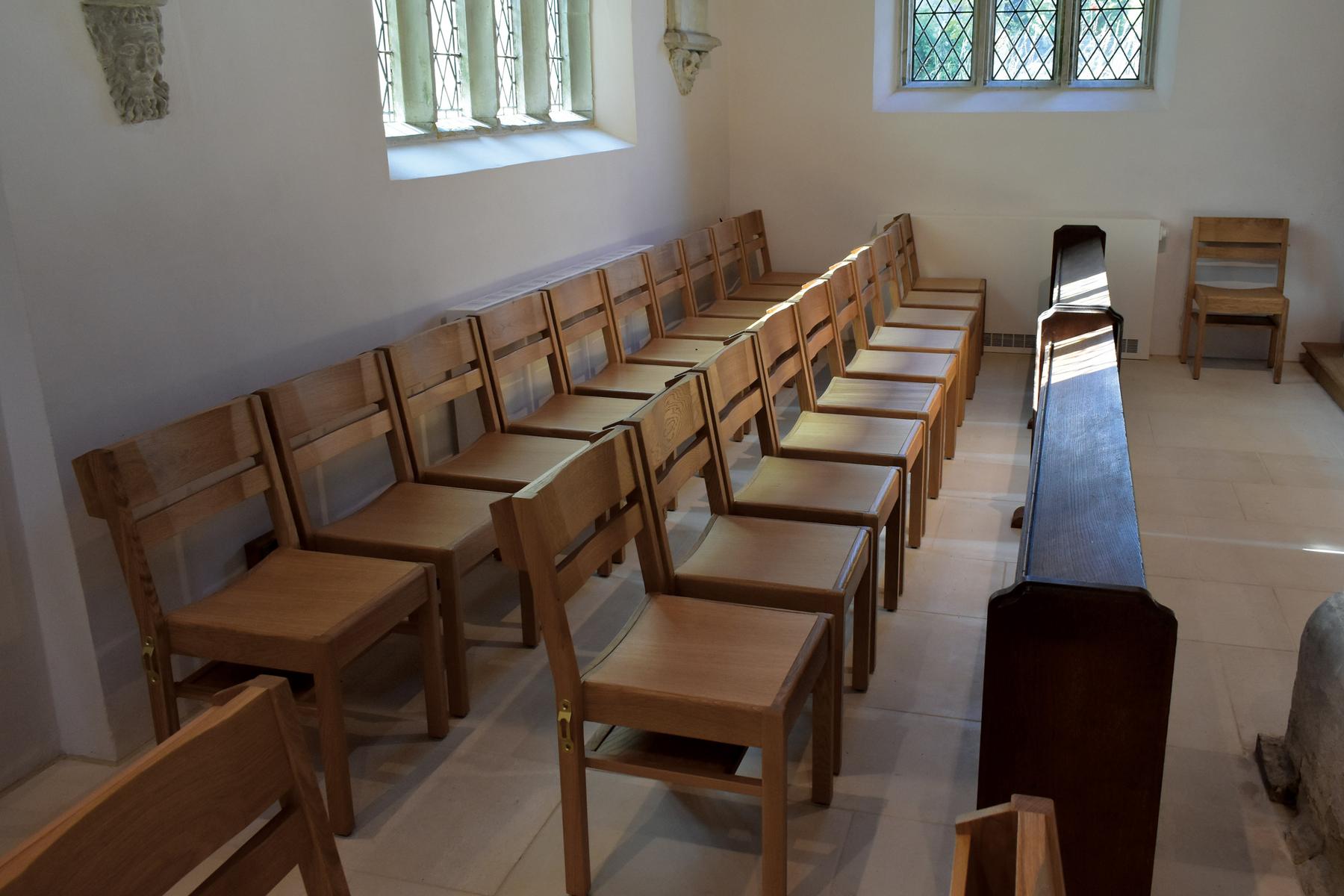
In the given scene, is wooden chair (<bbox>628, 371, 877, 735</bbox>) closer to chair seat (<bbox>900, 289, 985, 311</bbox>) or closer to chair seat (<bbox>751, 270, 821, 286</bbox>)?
chair seat (<bbox>900, 289, 985, 311</bbox>)

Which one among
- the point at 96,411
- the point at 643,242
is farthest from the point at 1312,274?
the point at 96,411

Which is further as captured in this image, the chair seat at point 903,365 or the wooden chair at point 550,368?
the chair seat at point 903,365

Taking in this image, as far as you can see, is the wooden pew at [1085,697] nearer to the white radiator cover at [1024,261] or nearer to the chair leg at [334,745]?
the chair leg at [334,745]

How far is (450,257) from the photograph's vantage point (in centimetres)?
433

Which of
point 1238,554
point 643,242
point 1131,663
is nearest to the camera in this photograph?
point 1131,663

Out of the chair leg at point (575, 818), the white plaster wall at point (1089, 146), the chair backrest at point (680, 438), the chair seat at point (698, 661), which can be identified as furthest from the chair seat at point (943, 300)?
the chair leg at point (575, 818)

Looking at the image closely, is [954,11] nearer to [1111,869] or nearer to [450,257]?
[450,257]

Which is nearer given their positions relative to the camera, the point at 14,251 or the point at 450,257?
the point at 14,251

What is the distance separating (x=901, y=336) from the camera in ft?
17.1

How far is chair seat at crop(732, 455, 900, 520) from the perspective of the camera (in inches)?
126

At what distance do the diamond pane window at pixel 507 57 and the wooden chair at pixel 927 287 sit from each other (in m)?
2.02

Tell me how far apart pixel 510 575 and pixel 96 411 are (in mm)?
1612

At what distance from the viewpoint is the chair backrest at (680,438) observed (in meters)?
2.68

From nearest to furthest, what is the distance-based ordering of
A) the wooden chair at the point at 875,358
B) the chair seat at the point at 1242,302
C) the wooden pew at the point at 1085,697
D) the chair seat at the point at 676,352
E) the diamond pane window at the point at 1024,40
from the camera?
the wooden pew at the point at 1085,697, the wooden chair at the point at 875,358, the chair seat at the point at 676,352, the chair seat at the point at 1242,302, the diamond pane window at the point at 1024,40
